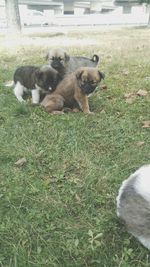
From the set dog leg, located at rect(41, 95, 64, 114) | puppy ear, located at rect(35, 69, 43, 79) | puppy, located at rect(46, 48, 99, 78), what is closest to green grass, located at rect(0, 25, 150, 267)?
dog leg, located at rect(41, 95, 64, 114)

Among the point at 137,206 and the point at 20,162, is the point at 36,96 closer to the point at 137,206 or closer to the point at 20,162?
the point at 20,162

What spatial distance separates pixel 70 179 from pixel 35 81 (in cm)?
282

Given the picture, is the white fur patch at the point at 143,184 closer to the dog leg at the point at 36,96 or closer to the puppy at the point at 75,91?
the puppy at the point at 75,91

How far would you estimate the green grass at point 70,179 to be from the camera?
354 cm

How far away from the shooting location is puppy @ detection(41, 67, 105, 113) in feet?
21.0

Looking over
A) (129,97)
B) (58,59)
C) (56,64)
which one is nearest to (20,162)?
(129,97)

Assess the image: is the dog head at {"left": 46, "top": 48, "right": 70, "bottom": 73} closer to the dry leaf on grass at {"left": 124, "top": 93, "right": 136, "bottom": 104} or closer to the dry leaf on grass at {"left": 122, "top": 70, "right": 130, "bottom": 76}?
the dry leaf on grass at {"left": 122, "top": 70, "right": 130, "bottom": 76}

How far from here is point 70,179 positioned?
455 cm

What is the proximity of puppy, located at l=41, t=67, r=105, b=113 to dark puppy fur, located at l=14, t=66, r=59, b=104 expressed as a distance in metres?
Result: 0.16

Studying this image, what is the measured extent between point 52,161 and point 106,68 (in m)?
5.10

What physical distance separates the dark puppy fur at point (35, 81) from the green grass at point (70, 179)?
0.26 meters

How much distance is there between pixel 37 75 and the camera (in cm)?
694

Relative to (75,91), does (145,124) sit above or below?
below

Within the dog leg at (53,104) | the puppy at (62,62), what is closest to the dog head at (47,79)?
the dog leg at (53,104)
